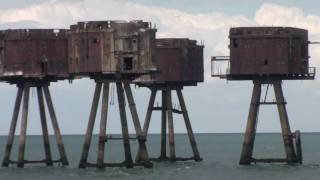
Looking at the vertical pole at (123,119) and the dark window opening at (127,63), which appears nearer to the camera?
the dark window opening at (127,63)

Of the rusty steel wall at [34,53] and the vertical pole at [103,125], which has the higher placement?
the rusty steel wall at [34,53]

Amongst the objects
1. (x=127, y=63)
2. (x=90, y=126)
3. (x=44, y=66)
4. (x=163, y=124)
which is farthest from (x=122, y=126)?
(x=163, y=124)

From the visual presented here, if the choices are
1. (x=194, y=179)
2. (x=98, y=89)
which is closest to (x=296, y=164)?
(x=194, y=179)

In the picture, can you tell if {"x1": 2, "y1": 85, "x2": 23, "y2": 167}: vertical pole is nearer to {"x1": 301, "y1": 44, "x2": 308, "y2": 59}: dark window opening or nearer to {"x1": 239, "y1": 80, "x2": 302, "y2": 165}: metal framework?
{"x1": 239, "y1": 80, "x2": 302, "y2": 165}: metal framework

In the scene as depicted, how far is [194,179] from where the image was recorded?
97.4 meters

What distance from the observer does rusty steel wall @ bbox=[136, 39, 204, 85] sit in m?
113

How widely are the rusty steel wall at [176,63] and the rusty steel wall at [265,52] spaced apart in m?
11.6

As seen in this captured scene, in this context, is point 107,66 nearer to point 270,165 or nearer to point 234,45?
point 234,45

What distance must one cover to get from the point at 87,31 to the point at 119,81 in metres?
4.53

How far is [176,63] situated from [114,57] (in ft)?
61.7

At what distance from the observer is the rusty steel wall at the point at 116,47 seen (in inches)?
3760

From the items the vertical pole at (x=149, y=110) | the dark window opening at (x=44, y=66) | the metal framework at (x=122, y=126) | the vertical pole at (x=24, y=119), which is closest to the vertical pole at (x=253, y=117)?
the metal framework at (x=122, y=126)

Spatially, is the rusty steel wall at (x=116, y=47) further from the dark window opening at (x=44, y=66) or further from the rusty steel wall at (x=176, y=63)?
the rusty steel wall at (x=176, y=63)

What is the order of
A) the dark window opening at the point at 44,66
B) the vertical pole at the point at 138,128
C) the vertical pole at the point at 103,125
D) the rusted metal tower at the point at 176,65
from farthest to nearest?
the rusted metal tower at the point at 176,65 < the dark window opening at the point at 44,66 < the vertical pole at the point at 138,128 < the vertical pole at the point at 103,125
